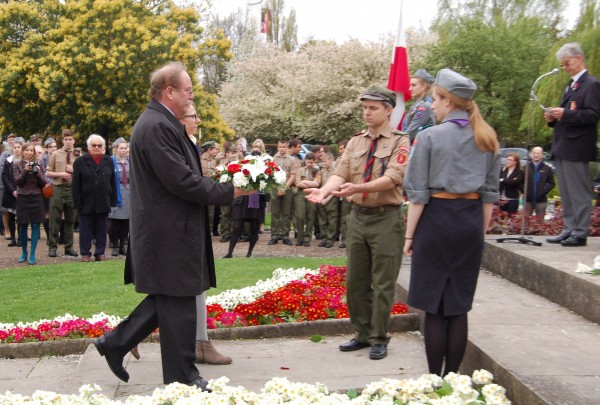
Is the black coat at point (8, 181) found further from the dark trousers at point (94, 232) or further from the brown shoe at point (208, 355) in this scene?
the brown shoe at point (208, 355)

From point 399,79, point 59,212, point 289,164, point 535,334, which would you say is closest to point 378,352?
point 535,334

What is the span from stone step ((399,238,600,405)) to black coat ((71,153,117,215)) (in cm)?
633

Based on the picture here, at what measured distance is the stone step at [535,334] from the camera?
4.14 m

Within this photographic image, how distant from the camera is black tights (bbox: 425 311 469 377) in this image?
450 cm

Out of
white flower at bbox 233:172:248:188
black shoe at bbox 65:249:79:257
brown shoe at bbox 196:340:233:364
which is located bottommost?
black shoe at bbox 65:249:79:257

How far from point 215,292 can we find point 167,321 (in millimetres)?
4316

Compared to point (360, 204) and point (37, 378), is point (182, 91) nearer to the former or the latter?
point (360, 204)

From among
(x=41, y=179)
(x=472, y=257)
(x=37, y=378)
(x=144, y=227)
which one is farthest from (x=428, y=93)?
(x=41, y=179)

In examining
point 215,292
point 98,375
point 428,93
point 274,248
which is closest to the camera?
point 98,375

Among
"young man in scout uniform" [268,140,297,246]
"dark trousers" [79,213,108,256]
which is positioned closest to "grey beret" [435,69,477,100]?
"dark trousers" [79,213,108,256]

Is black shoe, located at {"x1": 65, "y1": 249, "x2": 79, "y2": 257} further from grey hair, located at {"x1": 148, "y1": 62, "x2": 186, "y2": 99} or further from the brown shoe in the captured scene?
grey hair, located at {"x1": 148, "y1": 62, "x2": 186, "y2": 99}

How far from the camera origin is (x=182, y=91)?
15.4 ft

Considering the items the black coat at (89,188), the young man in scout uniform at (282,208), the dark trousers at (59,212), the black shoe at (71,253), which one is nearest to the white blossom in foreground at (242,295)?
the black coat at (89,188)

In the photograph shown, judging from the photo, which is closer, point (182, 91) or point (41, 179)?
point (182, 91)
